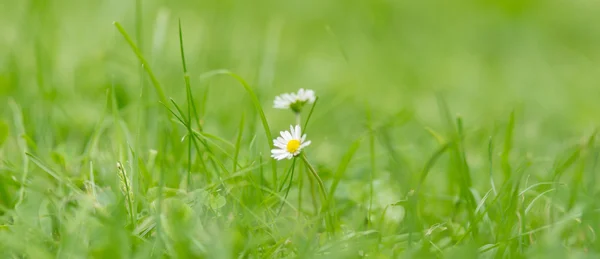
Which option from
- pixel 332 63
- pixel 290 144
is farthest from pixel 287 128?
pixel 332 63

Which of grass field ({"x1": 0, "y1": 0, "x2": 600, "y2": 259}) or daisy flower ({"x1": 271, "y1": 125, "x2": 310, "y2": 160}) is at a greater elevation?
daisy flower ({"x1": 271, "y1": 125, "x2": 310, "y2": 160})

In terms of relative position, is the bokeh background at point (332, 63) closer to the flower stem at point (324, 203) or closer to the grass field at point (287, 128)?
the grass field at point (287, 128)

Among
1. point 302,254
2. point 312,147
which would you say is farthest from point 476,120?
point 302,254

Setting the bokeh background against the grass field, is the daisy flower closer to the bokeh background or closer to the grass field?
the grass field

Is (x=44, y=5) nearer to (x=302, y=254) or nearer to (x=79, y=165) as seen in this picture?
(x=79, y=165)

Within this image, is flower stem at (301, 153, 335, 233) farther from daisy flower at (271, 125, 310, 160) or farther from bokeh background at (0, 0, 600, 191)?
bokeh background at (0, 0, 600, 191)

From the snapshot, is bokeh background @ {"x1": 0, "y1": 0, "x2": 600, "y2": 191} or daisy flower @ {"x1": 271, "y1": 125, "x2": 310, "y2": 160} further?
bokeh background @ {"x1": 0, "y1": 0, "x2": 600, "y2": 191}

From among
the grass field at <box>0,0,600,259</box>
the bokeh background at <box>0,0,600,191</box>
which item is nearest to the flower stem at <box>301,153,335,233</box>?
the grass field at <box>0,0,600,259</box>

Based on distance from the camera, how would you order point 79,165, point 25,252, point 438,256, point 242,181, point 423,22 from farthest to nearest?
point 423,22 < point 79,165 < point 242,181 < point 438,256 < point 25,252

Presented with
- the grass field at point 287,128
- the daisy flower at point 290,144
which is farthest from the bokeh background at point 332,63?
the daisy flower at point 290,144
